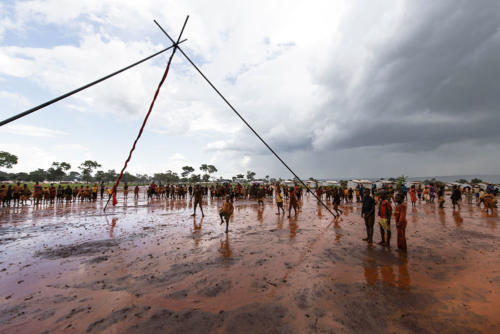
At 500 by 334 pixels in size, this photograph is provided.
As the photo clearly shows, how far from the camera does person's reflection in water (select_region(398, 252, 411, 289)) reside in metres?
4.89

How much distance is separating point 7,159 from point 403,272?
358 ft

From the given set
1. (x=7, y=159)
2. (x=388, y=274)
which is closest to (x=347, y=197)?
(x=388, y=274)

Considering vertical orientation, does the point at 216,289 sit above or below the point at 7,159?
below

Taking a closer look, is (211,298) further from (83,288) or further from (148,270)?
(83,288)

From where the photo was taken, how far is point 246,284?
4.86 meters

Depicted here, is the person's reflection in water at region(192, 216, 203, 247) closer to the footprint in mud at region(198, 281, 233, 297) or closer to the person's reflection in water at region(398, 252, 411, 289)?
the footprint in mud at region(198, 281, 233, 297)

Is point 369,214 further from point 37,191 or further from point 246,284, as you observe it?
point 37,191

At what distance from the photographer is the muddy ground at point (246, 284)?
357 centimetres

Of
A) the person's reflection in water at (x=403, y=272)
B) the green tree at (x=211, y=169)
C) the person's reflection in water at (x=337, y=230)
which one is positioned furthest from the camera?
the green tree at (x=211, y=169)

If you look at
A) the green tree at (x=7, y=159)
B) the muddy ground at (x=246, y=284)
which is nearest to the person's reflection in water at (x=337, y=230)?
the muddy ground at (x=246, y=284)

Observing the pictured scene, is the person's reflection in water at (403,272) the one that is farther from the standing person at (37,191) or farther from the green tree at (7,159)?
the green tree at (7,159)

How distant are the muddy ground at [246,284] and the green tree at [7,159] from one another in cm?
9521

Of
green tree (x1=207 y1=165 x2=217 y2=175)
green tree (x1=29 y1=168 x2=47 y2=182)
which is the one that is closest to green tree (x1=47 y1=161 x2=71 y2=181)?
green tree (x1=29 y1=168 x2=47 y2=182)

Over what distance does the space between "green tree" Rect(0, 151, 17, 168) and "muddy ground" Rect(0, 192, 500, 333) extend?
95.2 metres
